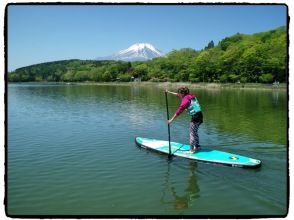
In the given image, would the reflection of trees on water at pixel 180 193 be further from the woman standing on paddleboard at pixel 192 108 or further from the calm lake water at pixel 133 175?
the woman standing on paddleboard at pixel 192 108

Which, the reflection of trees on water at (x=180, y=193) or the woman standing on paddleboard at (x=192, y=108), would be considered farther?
the woman standing on paddleboard at (x=192, y=108)

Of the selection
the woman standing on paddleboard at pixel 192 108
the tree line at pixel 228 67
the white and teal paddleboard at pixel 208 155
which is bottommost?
the white and teal paddleboard at pixel 208 155

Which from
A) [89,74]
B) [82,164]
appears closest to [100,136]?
[82,164]

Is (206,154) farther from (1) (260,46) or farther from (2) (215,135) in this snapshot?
(1) (260,46)

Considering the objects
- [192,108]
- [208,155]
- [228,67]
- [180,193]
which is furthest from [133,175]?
[228,67]

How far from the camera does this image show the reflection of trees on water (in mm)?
8766

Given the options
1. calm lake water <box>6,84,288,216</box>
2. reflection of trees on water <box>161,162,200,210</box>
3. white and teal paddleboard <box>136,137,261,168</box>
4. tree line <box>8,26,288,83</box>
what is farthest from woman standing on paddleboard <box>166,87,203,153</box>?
tree line <box>8,26,288,83</box>

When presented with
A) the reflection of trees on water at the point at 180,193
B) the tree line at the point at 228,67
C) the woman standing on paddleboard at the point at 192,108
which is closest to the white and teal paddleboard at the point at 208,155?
the woman standing on paddleboard at the point at 192,108

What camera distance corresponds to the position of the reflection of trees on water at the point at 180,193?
8.77m

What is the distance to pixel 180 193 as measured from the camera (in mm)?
9555

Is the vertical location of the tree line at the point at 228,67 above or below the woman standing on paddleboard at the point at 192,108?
above

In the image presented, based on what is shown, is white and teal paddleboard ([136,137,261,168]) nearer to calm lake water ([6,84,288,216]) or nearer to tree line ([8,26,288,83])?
calm lake water ([6,84,288,216])

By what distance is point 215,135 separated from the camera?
17.7 meters

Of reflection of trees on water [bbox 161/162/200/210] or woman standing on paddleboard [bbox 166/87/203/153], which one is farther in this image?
woman standing on paddleboard [bbox 166/87/203/153]
